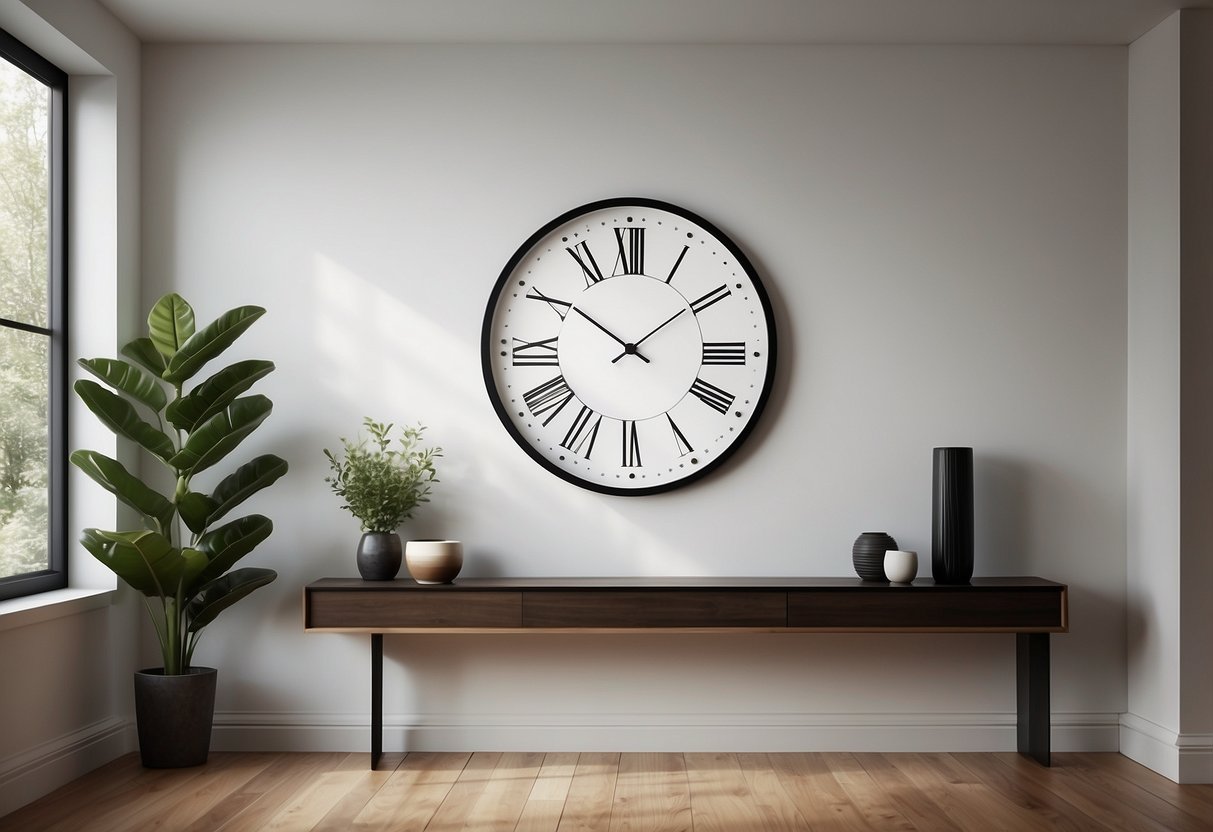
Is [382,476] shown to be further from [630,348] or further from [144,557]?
[630,348]

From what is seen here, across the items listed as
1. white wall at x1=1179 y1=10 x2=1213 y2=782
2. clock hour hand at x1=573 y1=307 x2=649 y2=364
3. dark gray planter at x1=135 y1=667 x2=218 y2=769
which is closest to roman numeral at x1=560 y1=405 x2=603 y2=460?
clock hour hand at x1=573 y1=307 x2=649 y2=364

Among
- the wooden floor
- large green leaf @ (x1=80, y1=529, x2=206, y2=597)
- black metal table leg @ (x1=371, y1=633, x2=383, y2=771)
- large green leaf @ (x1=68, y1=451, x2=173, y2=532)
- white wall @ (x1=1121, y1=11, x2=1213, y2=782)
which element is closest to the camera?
the wooden floor

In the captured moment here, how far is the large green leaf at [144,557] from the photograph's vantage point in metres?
3.28

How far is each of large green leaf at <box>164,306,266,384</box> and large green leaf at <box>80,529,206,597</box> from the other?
537 mm

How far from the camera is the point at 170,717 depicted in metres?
3.49

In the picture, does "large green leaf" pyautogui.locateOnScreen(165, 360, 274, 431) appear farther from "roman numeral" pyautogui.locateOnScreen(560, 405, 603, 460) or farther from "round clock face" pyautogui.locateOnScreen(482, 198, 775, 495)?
"roman numeral" pyautogui.locateOnScreen(560, 405, 603, 460)

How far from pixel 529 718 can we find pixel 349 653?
70 centimetres

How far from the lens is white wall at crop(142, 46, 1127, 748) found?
3.80 metres

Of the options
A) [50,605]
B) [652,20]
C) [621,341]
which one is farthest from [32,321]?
[652,20]

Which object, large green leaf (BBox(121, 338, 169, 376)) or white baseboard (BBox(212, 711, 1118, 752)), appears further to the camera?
white baseboard (BBox(212, 711, 1118, 752))

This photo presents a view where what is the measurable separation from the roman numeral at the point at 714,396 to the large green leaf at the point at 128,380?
1840mm

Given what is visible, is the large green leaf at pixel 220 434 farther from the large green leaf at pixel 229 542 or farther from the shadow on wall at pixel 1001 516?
the shadow on wall at pixel 1001 516

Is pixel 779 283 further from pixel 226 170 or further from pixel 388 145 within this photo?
pixel 226 170

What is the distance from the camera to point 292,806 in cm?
314
